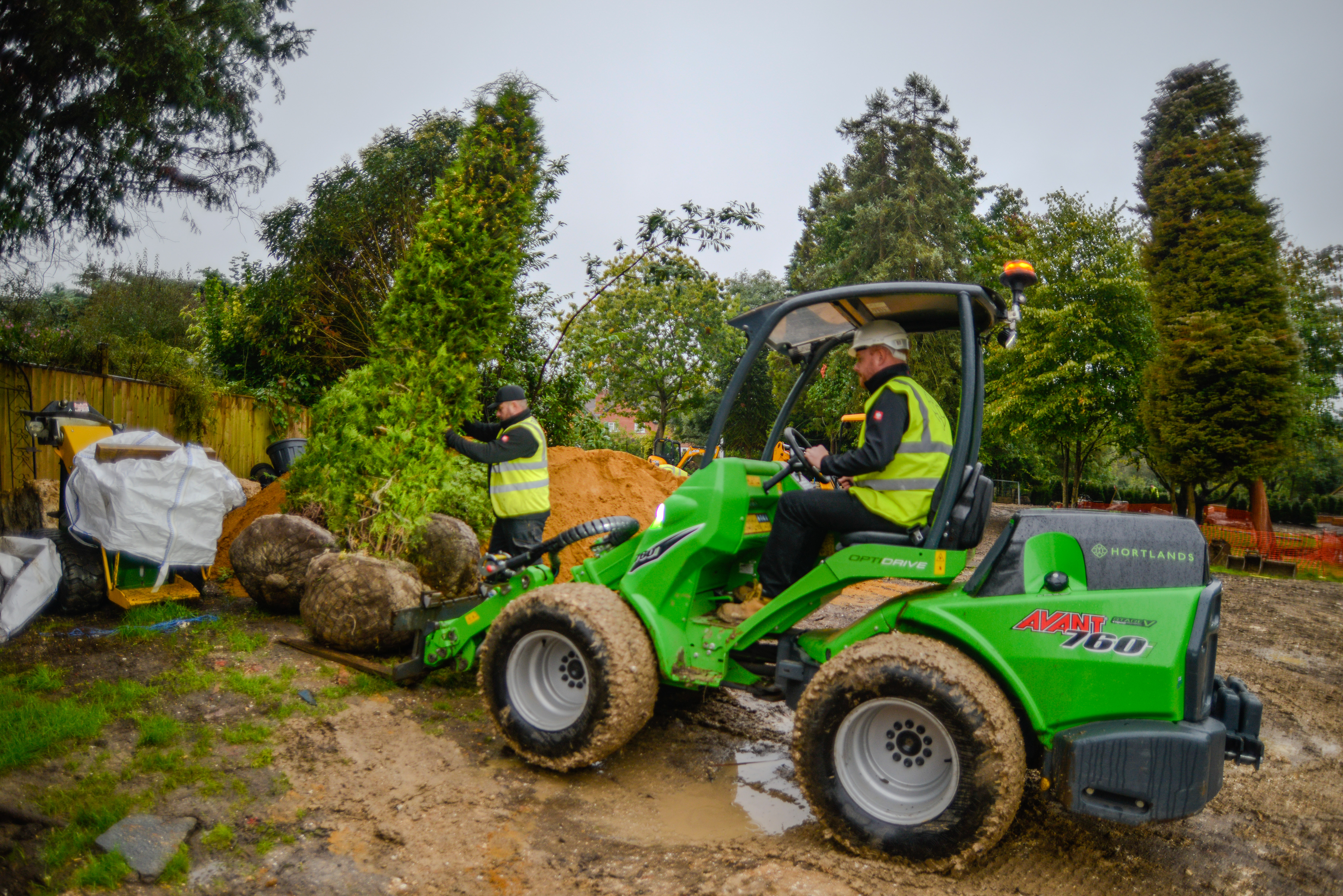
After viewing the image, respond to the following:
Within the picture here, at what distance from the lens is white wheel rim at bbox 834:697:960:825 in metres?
3.34

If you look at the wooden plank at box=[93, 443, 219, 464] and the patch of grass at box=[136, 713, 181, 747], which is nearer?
the patch of grass at box=[136, 713, 181, 747]

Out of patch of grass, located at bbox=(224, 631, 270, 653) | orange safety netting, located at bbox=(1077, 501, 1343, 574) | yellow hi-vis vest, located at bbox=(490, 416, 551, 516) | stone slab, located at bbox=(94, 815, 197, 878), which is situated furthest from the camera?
orange safety netting, located at bbox=(1077, 501, 1343, 574)

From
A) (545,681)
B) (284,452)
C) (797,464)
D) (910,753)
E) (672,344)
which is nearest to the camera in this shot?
(910,753)

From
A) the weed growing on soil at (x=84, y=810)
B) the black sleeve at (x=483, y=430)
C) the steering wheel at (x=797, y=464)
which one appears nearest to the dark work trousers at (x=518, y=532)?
the black sleeve at (x=483, y=430)

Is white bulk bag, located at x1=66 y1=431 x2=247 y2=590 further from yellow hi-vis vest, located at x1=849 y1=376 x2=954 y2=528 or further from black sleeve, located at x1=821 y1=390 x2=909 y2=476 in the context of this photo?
yellow hi-vis vest, located at x1=849 y1=376 x2=954 y2=528

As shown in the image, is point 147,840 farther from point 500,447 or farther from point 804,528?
point 500,447

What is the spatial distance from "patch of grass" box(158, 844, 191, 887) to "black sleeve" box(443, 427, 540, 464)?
3.28 metres

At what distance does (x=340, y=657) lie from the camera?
5566 millimetres

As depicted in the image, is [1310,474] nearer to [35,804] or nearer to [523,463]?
[523,463]

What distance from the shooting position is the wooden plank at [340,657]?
5.29 metres

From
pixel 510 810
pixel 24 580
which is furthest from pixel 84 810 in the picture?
pixel 24 580

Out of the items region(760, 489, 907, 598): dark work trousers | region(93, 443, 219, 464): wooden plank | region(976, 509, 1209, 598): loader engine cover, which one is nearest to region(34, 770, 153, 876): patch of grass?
region(760, 489, 907, 598): dark work trousers

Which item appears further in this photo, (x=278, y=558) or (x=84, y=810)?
(x=278, y=558)

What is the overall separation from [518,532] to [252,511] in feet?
14.8
